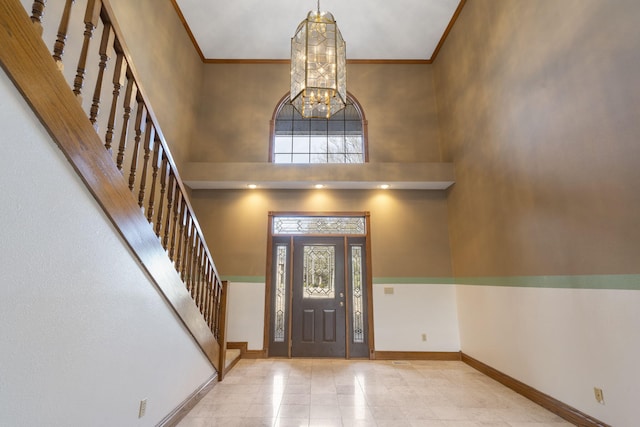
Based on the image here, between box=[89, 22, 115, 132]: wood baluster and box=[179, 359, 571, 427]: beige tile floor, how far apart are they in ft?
8.06

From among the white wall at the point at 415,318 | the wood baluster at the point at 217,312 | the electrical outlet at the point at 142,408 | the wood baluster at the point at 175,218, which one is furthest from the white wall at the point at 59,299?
the white wall at the point at 415,318

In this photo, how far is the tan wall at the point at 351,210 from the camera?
17.0ft

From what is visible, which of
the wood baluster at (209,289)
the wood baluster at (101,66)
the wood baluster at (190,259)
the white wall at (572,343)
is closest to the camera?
the wood baluster at (101,66)

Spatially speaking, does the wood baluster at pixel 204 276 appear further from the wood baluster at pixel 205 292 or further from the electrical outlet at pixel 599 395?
the electrical outlet at pixel 599 395

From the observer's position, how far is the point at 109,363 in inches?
69.3

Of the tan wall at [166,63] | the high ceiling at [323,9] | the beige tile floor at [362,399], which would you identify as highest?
the high ceiling at [323,9]

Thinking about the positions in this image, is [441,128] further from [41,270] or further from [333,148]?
[41,270]

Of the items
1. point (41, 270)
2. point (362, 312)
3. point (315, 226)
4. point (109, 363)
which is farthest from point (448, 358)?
point (41, 270)

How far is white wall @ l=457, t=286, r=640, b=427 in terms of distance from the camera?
2.23m

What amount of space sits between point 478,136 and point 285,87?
350 centimetres

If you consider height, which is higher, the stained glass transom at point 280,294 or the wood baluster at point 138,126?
the wood baluster at point 138,126

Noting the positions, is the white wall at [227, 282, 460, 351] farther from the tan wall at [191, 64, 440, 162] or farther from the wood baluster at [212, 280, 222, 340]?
the tan wall at [191, 64, 440, 162]

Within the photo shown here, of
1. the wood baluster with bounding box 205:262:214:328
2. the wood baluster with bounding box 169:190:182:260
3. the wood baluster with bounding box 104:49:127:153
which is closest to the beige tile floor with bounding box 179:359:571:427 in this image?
the wood baluster with bounding box 205:262:214:328

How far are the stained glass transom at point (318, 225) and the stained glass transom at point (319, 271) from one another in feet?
0.97
